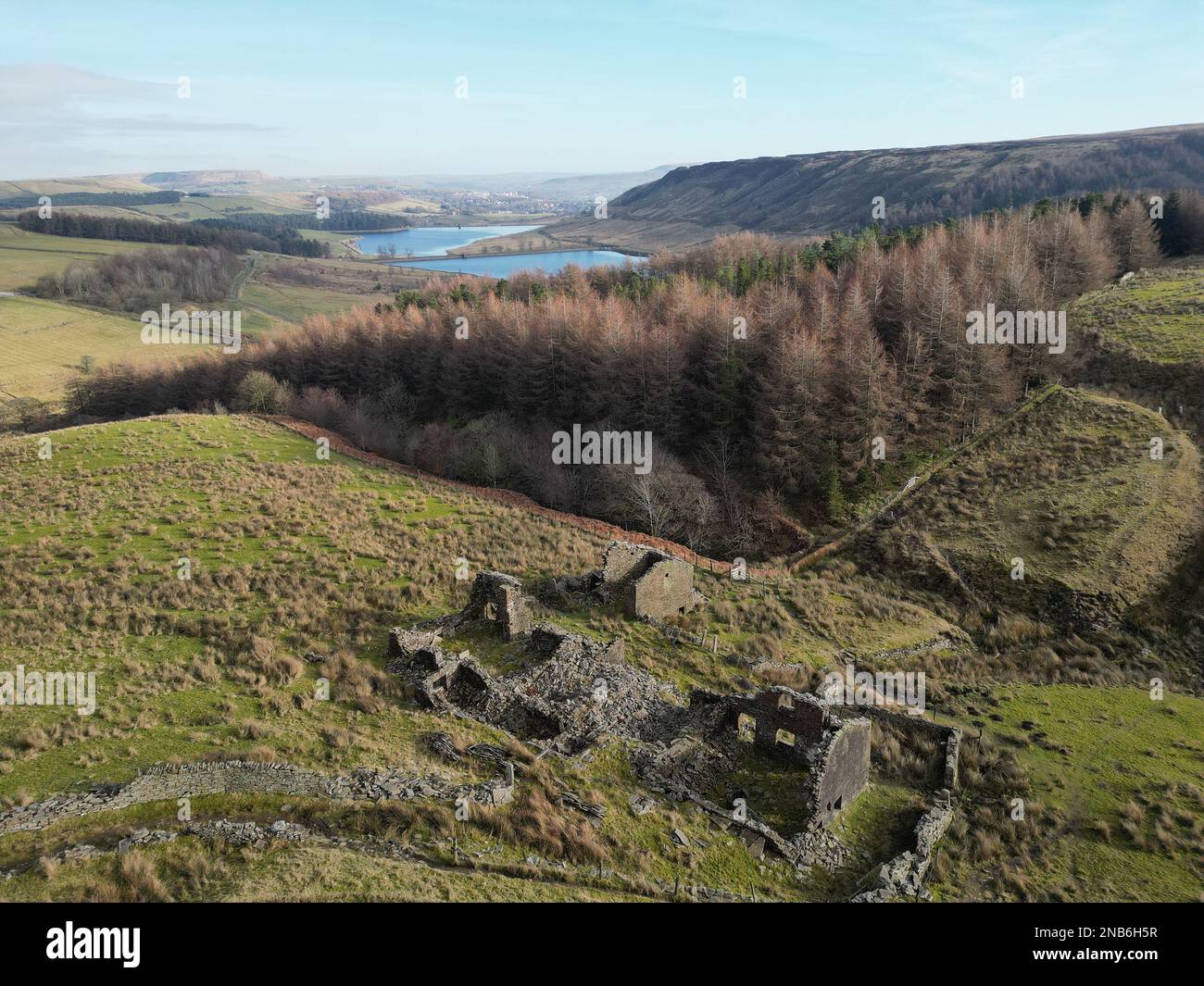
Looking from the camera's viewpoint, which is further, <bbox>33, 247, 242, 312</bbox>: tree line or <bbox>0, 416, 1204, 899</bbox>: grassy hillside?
<bbox>33, 247, 242, 312</bbox>: tree line

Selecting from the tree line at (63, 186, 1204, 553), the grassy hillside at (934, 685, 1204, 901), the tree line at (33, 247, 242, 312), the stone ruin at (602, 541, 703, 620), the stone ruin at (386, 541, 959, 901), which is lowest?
the grassy hillside at (934, 685, 1204, 901)

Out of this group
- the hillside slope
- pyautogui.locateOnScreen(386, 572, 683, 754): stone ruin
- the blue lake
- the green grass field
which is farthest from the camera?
the blue lake

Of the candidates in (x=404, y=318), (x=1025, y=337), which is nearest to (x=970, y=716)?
(x=1025, y=337)

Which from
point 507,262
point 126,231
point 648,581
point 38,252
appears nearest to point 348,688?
point 648,581

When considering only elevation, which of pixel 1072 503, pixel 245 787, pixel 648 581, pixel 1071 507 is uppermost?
pixel 1072 503

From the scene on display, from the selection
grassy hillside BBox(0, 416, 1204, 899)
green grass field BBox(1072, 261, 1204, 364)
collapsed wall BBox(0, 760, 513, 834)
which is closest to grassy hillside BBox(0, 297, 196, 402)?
grassy hillside BBox(0, 416, 1204, 899)

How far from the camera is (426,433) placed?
179ft

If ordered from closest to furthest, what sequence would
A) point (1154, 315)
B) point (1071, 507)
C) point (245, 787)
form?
point (245, 787)
point (1071, 507)
point (1154, 315)

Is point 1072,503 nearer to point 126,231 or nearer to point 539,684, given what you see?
point 539,684

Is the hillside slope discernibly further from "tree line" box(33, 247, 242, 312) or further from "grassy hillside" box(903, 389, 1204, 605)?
"tree line" box(33, 247, 242, 312)

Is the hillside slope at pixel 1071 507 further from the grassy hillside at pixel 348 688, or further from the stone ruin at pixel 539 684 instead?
the stone ruin at pixel 539 684

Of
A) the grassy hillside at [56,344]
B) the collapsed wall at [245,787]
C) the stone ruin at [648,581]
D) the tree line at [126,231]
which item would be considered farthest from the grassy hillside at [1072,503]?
the tree line at [126,231]

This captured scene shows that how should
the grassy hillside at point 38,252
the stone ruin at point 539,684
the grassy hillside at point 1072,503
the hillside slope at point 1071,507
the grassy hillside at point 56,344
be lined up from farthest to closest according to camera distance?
the grassy hillside at point 38,252, the grassy hillside at point 56,344, the grassy hillside at point 1072,503, the hillside slope at point 1071,507, the stone ruin at point 539,684
